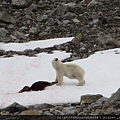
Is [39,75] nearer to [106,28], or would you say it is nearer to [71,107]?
[71,107]

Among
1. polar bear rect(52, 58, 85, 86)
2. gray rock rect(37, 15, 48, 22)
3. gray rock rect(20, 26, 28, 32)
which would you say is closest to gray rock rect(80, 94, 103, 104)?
polar bear rect(52, 58, 85, 86)

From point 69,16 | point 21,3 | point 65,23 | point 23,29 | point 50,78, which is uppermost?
point 21,3

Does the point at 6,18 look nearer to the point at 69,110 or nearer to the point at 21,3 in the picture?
the point at 21,3

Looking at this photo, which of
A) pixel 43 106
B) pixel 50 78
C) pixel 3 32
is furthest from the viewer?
pixel 3 32

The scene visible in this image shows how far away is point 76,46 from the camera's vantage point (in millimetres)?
19156

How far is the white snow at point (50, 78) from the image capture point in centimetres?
1133

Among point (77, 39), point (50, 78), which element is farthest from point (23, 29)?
point (50, 78)

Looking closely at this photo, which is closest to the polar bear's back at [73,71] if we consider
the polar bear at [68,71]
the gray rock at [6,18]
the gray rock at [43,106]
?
the polar bear at [68,71]

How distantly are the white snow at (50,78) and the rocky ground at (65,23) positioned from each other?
3.58 feet

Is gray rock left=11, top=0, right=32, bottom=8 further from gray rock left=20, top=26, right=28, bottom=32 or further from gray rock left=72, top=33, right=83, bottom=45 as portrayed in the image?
gray rock left=72, top=33, right=83, bottom=45

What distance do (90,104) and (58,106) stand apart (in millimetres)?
828

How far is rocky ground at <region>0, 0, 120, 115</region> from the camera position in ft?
62.2

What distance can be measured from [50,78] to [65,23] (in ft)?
31.5

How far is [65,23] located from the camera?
2330cm
